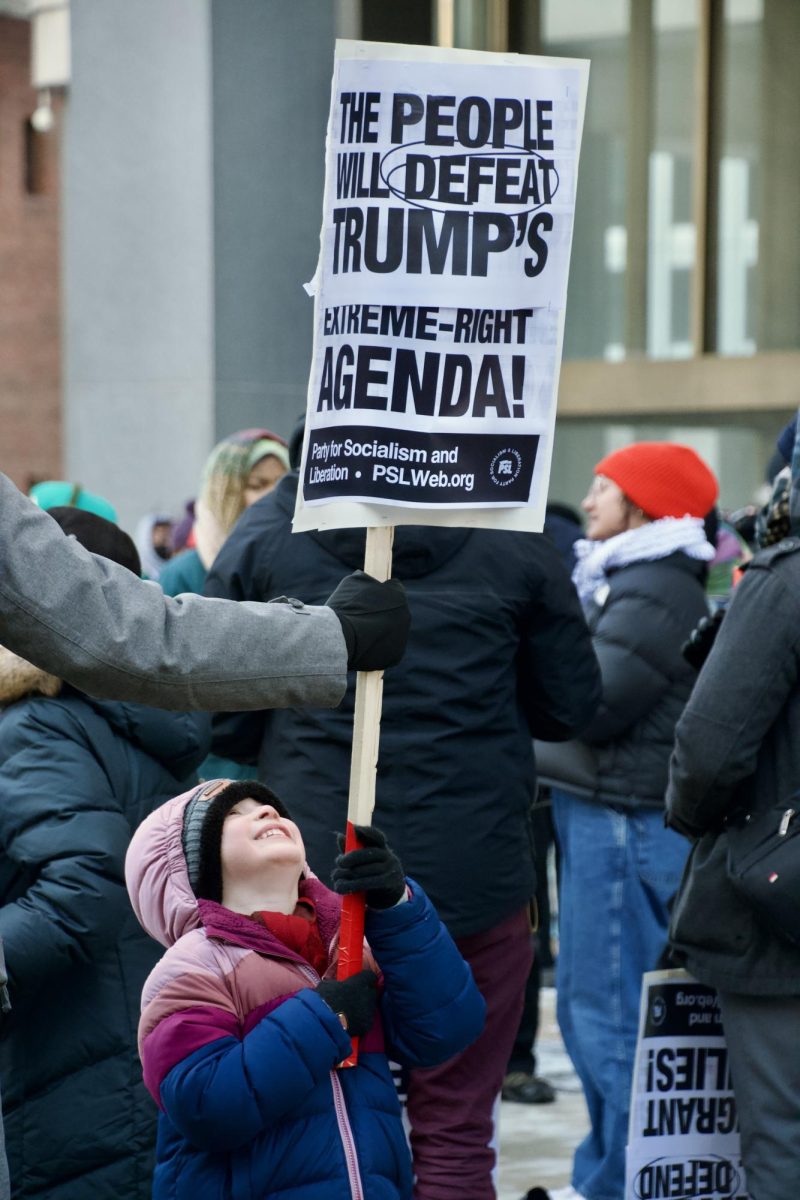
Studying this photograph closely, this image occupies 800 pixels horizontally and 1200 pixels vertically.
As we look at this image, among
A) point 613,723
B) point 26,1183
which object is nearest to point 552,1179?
point 613,723

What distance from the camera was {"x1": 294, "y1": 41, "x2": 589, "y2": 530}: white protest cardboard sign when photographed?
3.09m

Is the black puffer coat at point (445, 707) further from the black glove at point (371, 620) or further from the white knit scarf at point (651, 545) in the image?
the black glove at point (371, 620)

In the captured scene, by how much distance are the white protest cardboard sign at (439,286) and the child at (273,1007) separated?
58 cm

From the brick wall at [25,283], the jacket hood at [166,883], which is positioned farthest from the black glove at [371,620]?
the brick wall at [25,283]

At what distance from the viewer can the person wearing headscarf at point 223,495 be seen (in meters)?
5.74

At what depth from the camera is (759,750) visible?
3.54 m

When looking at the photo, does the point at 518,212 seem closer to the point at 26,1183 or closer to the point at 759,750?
the point at 759,750

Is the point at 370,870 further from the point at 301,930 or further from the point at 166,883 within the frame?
the point at 166,883

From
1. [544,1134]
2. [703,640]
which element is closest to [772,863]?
[703,640]

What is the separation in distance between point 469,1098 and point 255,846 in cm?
126

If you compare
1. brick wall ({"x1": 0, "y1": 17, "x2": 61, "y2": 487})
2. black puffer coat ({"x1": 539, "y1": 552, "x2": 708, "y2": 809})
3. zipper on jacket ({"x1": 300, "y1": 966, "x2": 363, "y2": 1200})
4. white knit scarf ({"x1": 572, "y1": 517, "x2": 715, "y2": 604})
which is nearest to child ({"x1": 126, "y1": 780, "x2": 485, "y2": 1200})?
zipper on jacket ({"x1": 300, "y1": 966, "x2": 363, "y2": 1200})

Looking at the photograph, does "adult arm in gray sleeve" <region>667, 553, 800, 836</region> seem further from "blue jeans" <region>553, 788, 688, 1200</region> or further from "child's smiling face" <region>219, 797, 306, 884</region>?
"blue jeans" <region>553, 788, 688, 1200</region>

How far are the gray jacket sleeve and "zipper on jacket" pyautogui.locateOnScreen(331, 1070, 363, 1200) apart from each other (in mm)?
756

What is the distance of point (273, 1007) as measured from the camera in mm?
2834
